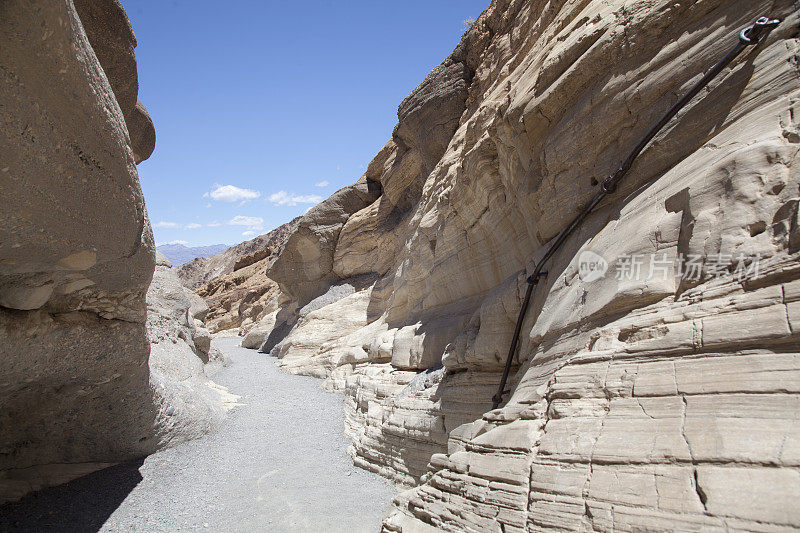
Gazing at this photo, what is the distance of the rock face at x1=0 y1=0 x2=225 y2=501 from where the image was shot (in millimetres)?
3148

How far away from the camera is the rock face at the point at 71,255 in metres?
3.15

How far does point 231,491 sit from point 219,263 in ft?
201

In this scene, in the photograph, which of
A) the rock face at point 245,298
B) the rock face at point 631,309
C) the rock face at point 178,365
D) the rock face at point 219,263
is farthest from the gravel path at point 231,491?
the rock face at point 219,263

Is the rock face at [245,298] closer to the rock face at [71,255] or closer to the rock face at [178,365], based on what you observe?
the rock face at [178,365]

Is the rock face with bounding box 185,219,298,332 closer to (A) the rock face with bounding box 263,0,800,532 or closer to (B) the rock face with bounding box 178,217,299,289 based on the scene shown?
(B) the rock face with bounding box 178,217,299,289

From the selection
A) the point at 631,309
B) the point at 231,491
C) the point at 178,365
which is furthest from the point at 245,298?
the point at 631,309

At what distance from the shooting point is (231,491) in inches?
266

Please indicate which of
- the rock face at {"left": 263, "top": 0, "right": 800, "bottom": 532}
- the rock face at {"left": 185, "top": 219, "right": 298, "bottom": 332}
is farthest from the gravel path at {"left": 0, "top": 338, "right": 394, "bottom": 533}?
the rock face at {"left": 185, "top": 219, "right": 298, "bottom": 332}

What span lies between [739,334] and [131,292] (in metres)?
6.57

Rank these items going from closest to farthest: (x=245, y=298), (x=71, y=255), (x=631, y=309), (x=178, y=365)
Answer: (x=631, y=309), (x=71, y=255), (x=178, y=365), (x=245, y=298)

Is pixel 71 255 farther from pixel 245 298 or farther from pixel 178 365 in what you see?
pixel 245 298

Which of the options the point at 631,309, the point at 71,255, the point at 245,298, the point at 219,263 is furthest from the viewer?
the point at 219,263

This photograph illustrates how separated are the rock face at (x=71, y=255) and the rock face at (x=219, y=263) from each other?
50.7m

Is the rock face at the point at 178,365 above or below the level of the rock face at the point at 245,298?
below
